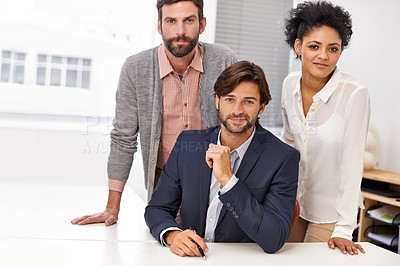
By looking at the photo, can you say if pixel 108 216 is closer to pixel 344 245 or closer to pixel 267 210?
pixel 267 210

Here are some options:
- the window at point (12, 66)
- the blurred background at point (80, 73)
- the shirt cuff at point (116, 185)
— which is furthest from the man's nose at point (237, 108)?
the window at point (12, 66)

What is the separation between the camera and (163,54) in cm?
200

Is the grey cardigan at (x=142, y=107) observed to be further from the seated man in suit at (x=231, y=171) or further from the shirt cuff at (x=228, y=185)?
the shirt cuff at (x=228, y=185)

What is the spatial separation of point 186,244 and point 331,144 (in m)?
0.76

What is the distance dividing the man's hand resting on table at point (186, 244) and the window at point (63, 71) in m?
2.43

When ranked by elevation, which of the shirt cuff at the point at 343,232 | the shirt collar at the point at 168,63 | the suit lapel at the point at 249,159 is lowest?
the shirt cuff at the point at 343,232

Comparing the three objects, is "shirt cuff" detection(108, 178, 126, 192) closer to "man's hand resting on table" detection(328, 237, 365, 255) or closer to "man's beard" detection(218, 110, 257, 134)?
"man's beard" detection(218, 110, 257, 134)

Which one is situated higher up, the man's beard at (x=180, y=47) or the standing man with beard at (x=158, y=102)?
the man's beard at (x=180, y=47)

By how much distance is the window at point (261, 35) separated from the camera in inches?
148

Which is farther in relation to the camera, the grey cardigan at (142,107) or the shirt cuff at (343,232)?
the grey cardigan at (142,107)

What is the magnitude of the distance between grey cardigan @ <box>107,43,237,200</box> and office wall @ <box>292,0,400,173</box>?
1.91 meters

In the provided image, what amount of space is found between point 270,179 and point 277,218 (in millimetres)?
142

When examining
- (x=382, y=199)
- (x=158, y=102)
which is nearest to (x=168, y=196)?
(x=158, y=102)

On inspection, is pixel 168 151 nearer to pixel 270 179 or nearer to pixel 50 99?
pixel 270 179
